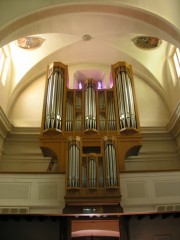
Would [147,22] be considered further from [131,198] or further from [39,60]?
[39,60]

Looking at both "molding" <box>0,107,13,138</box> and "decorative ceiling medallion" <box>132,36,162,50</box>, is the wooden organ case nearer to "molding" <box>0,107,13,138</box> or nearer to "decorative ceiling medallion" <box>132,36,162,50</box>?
"decorative ceiling medallion" <box>132,36,162,50</box>

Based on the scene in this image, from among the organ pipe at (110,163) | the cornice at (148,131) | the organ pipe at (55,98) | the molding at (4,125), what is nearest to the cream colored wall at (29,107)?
the cornice at (148,131)

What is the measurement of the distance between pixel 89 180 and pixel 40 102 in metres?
4.98

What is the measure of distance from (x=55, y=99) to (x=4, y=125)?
83.4 inches

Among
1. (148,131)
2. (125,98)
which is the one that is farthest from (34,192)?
(148,131)

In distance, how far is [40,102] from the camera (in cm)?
1186

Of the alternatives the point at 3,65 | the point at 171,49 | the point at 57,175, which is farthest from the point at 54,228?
the point at 171,49

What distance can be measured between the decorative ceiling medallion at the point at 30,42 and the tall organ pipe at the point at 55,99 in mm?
1309

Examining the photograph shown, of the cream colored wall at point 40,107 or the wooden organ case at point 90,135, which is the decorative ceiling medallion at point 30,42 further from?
the cream colored wall at point 40,107

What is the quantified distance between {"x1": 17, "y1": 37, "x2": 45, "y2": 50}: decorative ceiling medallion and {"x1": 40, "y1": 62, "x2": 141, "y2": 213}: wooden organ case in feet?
3.64

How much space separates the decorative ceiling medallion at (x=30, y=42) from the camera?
10898 millimetres

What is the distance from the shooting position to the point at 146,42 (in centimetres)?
1117

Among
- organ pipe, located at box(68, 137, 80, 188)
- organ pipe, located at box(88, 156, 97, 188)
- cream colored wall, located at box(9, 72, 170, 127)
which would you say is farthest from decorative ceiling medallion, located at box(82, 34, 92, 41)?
organ pipe, located at box(88, 156, 97, 188)

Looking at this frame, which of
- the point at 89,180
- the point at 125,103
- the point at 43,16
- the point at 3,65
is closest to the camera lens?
the point at 43,16
